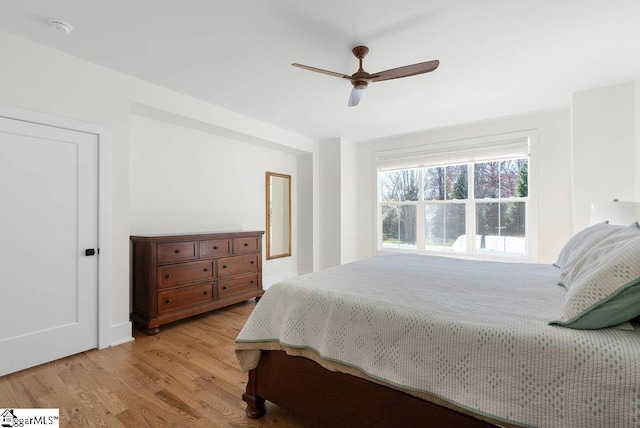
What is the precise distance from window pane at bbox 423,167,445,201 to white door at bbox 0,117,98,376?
4.46 metres

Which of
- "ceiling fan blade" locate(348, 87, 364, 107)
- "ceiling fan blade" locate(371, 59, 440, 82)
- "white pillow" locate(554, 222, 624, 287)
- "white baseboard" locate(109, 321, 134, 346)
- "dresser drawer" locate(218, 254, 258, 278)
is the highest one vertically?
"ceiling fan blade" locate(371, 59, 440, 82)

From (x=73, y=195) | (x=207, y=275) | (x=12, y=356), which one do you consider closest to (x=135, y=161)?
(x=73, y=195)

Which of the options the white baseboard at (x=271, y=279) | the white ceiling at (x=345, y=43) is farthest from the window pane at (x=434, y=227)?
the white baseboard at (x=271, y=279)

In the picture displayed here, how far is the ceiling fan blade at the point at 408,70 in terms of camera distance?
2.21 meters

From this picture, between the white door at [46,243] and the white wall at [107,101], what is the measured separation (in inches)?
6.3

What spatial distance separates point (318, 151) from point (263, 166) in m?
1.11

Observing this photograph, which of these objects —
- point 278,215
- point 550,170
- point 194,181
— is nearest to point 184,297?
point 194,181

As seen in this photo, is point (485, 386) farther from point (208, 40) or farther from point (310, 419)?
point (208, 40)

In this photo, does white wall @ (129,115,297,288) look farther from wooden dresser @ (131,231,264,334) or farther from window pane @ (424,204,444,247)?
window pane @ (424,204,444,247)

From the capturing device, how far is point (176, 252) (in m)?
3.24

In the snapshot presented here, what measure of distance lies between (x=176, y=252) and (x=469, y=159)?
13.8 ft

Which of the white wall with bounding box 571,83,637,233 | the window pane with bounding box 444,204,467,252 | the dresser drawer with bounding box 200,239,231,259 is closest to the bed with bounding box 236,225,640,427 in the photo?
the white wall with bounding box 571,83,637,233

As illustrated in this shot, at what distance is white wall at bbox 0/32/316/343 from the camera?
234cm

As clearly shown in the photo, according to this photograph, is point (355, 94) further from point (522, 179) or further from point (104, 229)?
point (522, 179)
